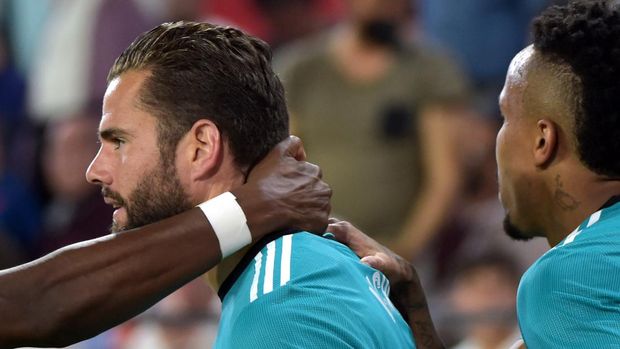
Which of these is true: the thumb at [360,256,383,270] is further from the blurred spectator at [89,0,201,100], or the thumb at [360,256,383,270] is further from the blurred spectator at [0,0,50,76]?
the blurred spectator at [0,0,50,76]

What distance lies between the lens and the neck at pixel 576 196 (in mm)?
2471

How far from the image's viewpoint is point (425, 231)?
5.51 metres

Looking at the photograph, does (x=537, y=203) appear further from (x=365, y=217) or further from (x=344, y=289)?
(x=365, y=217)

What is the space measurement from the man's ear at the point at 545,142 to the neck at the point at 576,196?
0.15 feet

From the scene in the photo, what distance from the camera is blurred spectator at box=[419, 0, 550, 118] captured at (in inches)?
221

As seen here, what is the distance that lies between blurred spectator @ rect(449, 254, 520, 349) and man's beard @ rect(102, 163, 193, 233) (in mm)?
2640

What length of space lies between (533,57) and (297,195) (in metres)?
0.60

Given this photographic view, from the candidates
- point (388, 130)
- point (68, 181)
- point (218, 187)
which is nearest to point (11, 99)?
point (68, 181)

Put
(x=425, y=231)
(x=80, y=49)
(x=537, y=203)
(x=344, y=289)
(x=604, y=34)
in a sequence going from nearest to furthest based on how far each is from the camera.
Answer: (x=344, y=289) < (x=604, y=34) < (x=537, y=203) < (x=425, y=231) < (x=80, y=49)

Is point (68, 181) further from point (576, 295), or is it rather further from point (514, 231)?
point (576, 295)

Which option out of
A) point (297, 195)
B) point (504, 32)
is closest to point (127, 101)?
point (297, 195)

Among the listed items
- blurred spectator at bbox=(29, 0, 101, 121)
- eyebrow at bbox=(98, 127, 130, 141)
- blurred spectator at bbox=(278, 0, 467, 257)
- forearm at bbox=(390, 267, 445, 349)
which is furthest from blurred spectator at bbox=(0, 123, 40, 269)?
eyebrow at bbox=(98, 127, 130, 141)

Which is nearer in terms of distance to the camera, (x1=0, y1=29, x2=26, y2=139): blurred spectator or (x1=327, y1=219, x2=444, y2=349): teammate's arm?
(x1=327, y1=219, x2=444, y2=349): teammate's arm

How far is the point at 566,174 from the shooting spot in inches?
98.7
